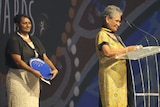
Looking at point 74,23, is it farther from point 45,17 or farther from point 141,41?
point 141,41

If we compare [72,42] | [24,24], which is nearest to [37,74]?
[24,24]

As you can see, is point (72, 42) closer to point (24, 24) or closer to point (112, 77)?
point (24, 24)

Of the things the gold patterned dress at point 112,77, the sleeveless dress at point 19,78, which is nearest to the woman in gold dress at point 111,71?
the gold patterned dress at point 112,77

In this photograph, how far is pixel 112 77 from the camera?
13.6 ft

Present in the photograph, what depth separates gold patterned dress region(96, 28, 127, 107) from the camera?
162 inches

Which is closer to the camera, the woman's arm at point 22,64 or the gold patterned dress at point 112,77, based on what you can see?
the gold patterned dress at point 112,77

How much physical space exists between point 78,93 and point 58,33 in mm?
753

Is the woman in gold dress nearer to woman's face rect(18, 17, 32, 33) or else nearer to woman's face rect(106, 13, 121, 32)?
woman's face rect(106, 13, 121, 32)

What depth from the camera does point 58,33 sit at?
5.97m

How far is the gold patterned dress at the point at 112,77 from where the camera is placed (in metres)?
4.12

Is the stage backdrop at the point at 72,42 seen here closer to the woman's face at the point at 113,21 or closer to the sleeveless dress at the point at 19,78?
the sleeveless dress at the point at 19,78

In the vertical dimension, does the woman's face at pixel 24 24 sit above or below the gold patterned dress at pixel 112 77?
above

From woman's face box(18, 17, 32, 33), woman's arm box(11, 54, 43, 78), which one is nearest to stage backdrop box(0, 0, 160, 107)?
woman's face box(18, 17, 32, 33)

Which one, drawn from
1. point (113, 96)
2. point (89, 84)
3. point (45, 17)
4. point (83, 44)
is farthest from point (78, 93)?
point (113, 96)
